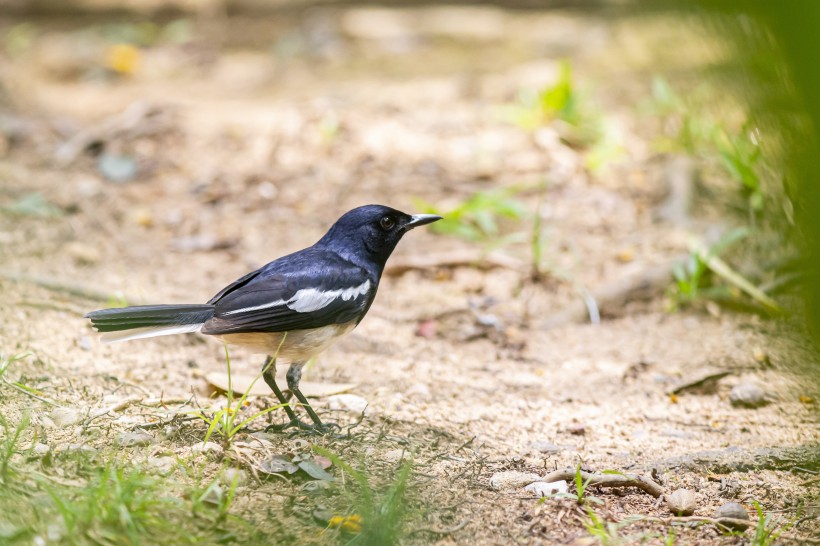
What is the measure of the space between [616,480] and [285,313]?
1504mm

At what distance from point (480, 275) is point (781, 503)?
9.23ft

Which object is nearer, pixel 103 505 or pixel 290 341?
pixel 103 505

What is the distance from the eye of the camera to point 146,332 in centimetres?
325

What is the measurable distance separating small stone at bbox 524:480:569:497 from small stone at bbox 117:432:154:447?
1.37 m

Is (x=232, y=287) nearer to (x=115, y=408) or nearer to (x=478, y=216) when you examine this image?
(x=115, y=408)

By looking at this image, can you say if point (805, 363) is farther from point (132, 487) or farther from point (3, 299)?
point (3, 299)

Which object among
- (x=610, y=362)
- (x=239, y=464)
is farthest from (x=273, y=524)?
(x=610, y=362)

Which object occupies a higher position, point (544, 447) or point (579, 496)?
point (579, 496)

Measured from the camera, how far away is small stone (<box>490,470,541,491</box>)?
112 inches

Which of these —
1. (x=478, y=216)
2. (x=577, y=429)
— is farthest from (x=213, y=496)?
(x=478, y=216)

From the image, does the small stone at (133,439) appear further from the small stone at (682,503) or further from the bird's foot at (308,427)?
the small stone at (682,503)

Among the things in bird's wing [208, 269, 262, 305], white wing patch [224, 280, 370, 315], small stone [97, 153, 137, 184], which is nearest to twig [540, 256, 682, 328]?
white wing patch [224, 280, 370, 315]

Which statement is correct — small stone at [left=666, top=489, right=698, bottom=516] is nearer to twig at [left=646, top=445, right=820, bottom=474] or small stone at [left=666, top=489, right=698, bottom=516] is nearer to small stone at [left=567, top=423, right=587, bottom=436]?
twig at [left=646, top=445, right=820, bottom=474]

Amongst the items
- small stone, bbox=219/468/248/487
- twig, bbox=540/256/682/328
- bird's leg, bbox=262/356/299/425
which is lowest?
twig, bbox=540/256/682/328
